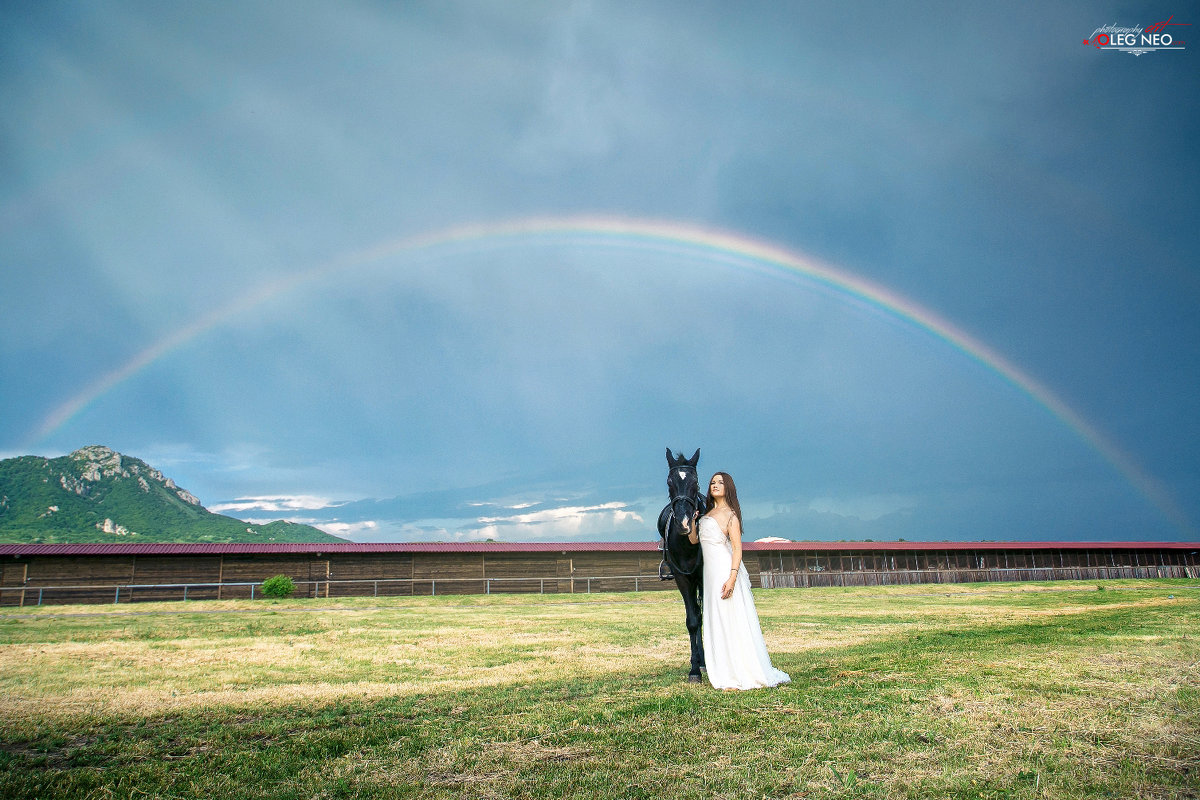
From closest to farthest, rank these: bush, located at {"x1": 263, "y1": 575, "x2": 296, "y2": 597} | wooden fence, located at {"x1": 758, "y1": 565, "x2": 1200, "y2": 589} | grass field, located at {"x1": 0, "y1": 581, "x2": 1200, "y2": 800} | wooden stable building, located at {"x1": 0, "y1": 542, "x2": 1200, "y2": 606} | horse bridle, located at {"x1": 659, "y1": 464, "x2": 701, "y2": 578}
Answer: grass field, located at {"x1": 0, "y1": 581, "x2": 1200, "y2": 800} < horse bridle, located at {"x1": 659, "y1": 464, "x2": 701, "y2": 578} < bush, located at {"x1": 263, "y1": 575, "x2": 296, "y2": 597} < wooden stable building, located at {"x1": 0, "y1": 542, "x2": 1200, "y2": 606} < wooden fence, located at {"x1": 758, "y1": 565, "x2": 1200, "y2": 589}

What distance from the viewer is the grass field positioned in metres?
4.21

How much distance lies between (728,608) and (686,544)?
0.96 meters

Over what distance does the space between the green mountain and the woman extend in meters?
111

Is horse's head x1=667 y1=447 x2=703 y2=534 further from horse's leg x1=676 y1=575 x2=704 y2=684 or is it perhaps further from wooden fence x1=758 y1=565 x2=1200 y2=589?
wooden fence x1=758 y1=565 x2=1200 y2=589

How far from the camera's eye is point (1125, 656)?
8930 mm

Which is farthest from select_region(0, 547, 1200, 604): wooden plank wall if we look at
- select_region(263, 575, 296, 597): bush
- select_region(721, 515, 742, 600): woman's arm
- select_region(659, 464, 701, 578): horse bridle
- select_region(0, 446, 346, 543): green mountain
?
select_region(0, 446, 346, 543): green mountain

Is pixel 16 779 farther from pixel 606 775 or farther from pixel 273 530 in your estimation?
pixel 273 530

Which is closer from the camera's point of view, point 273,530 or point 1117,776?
point 1117,776

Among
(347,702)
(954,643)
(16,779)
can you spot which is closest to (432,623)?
(347,702)

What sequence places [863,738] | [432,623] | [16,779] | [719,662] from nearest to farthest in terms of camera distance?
[16,779] → [863,738] → [719,662] → [432,623]

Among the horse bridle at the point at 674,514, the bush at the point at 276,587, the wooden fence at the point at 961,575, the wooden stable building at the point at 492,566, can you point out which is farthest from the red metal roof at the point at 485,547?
the horse bridle at the point at 674,514

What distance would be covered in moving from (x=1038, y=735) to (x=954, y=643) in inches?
272

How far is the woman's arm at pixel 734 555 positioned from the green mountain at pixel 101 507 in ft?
364

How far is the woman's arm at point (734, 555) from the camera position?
7.34 meters
